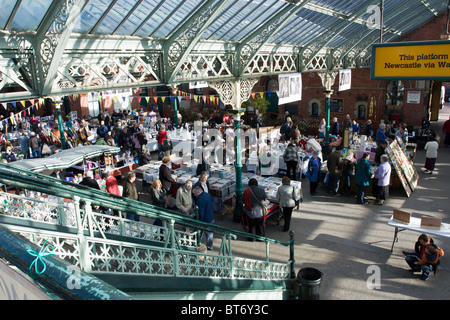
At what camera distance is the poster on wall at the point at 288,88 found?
11.3 metres

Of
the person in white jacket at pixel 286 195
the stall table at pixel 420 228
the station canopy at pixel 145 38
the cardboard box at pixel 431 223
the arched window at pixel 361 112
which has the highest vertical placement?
the station canopy at pixel 145 38

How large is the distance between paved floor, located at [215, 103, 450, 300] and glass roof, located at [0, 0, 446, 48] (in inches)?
207

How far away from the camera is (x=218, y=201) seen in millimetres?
10375

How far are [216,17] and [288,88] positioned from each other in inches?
160

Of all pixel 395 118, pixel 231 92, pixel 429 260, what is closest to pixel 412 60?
pixel 429 260

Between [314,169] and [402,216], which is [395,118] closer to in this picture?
[314,169]

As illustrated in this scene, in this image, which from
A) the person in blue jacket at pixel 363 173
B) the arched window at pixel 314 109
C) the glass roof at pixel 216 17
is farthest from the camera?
the arched window at pixel 314 109

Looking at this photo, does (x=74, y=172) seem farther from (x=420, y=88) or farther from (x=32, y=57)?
(x=420, y=88)

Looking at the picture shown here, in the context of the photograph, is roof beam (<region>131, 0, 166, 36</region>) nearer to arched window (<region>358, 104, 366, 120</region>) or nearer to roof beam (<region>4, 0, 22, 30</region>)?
roof beam (<region>4, 0, 22, 30</region>)

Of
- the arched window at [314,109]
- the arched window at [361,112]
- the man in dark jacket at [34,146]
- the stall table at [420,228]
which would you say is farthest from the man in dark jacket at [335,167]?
the arched window at [314,109]

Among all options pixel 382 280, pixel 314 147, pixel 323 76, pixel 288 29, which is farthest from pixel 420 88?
pixel 382 280

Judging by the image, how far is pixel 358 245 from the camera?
8.48 meters

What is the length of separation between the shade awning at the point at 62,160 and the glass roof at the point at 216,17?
13.3ft

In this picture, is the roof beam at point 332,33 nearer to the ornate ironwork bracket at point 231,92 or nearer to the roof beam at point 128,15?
the ornate ironwork bracket at point 231,92
